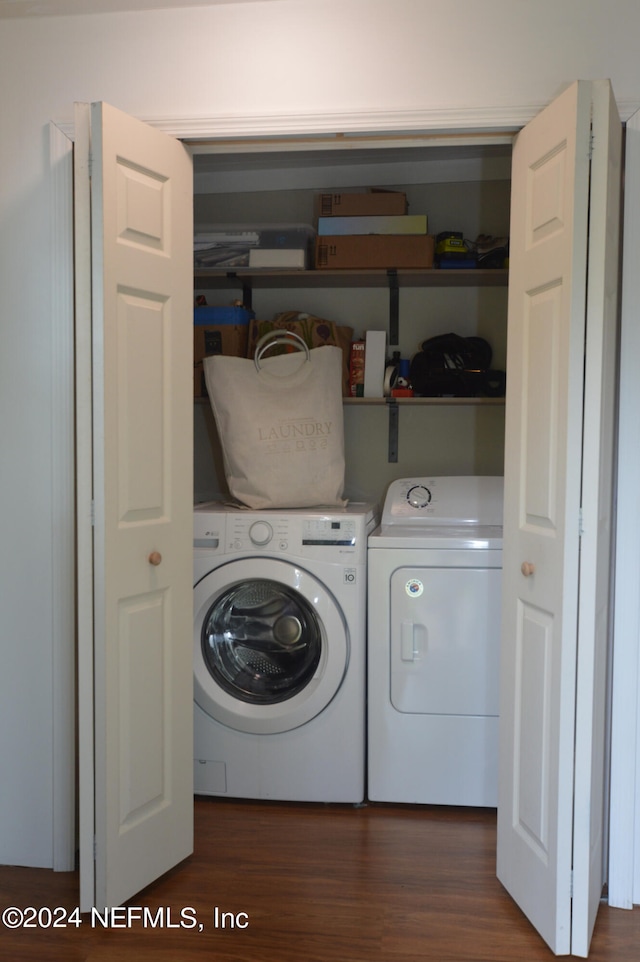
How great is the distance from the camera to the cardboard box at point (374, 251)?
10.4 ft

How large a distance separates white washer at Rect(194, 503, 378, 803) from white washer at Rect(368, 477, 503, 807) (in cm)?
7

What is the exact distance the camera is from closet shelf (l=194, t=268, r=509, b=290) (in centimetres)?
324

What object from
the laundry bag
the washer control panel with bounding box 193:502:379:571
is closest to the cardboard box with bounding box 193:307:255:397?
the laundry bag

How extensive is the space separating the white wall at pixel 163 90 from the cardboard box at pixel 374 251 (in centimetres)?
98

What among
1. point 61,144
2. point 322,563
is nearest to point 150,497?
point 322,563

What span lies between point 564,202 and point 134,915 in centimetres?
197

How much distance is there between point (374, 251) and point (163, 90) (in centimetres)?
113

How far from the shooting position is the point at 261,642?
2.92 metres

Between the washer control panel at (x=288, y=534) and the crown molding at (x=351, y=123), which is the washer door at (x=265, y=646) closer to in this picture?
the washer control panel at (x=288, y=534)

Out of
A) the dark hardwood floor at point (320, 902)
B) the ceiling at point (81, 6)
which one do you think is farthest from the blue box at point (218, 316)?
the dark hardwood floor at point (320, 902)

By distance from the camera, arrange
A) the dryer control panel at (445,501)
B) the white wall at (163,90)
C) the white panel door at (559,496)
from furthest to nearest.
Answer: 1. the dryer control panel at (445,501)
2. the white wall at (163,90)
3. the white panel door at (559,496)

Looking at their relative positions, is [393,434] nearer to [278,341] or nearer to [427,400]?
[427,400]

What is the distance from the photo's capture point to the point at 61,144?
2.29 metres

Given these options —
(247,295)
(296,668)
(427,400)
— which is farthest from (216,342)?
(296,668)
